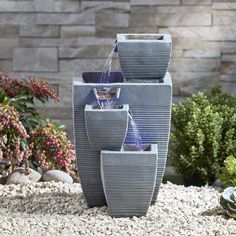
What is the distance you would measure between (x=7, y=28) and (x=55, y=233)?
2.44 metres

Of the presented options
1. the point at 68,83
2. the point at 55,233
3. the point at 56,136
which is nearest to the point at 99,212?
the point at 55,233

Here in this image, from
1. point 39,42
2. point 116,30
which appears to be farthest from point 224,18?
point 39,42

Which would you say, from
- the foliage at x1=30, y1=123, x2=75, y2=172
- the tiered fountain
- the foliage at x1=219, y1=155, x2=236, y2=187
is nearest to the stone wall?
the foliage at x1=30, y1=123, x2=75, y2=172

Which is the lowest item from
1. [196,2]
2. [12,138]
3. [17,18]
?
[12,138]

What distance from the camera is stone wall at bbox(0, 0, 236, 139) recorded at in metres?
5.82

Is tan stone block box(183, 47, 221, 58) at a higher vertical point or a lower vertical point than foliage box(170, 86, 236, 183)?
higher

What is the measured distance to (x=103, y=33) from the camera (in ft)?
19.1

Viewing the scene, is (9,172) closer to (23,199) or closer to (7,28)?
(23,199)

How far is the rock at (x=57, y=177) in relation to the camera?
15.9ft

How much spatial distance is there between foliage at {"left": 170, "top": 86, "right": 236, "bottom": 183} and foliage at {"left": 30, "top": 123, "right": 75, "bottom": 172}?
0.72m

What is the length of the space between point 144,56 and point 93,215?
2.49 ft

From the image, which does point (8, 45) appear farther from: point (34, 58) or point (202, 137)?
point (202, 137)

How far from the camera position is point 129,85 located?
3.93m

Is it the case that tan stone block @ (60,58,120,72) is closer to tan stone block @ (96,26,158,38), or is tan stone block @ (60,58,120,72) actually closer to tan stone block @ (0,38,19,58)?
tan stone block @ (96,26,158,38)
